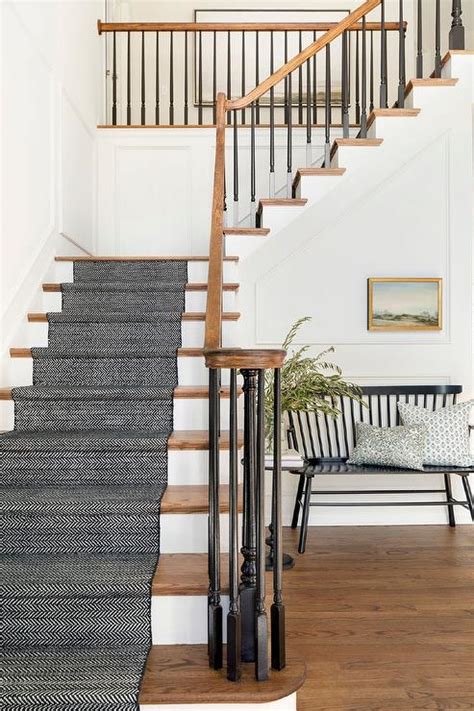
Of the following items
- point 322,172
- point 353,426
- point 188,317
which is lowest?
point 353,426

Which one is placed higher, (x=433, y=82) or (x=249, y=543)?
(x=433, y=82)

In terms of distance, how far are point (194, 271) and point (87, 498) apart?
2.22m

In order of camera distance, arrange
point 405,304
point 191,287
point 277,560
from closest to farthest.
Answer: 1. point 277,560
2. point 191,287
3. point 405,304

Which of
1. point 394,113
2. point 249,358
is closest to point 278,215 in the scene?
point 394,113

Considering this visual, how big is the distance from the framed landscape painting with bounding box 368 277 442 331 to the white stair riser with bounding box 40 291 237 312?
1.11 m

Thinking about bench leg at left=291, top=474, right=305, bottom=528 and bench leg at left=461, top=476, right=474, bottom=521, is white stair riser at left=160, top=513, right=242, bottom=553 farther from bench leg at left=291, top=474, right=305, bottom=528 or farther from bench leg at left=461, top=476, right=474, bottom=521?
bench leg at left=461, top=476, right=474, bottom=521

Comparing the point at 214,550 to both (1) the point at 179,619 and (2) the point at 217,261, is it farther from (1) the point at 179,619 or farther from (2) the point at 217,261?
(2) the point at 217,261

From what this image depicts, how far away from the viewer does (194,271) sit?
4516 millimetres

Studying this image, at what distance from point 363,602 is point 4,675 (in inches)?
66.8

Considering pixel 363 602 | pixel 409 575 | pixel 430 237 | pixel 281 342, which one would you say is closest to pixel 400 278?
pixel 430 237

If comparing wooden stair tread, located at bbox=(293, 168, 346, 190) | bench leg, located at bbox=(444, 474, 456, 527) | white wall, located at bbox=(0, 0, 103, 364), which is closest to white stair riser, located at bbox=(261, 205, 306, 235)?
wooden stair tread, located at bbox=(293, 168, 346, 190)

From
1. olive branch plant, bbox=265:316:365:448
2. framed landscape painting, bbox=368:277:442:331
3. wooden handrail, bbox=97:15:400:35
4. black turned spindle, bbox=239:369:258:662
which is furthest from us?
wooden handrail, bbox=97:15:400:35

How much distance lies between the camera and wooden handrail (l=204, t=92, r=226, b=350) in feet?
7.69

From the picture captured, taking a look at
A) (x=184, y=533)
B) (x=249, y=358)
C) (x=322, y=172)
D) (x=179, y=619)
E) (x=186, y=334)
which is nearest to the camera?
(x=249, y=358)
